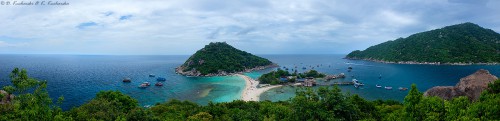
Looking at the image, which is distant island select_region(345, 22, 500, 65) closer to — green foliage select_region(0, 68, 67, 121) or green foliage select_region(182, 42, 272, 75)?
green foliage select_region(182, 42, 272, 75)

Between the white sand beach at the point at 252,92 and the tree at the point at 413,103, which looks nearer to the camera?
the tree at the point at 413,103

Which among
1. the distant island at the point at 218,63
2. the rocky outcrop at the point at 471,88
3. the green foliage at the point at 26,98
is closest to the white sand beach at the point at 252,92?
the distant island at the point at 218,63

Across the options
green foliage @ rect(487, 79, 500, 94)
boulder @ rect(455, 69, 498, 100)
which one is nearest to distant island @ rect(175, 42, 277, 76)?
boulder @ rect(455, 69, 498, 100)

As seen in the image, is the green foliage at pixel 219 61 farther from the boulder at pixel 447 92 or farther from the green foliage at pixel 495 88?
the green foliage at pixel 495 88

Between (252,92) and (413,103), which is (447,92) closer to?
(413,103)

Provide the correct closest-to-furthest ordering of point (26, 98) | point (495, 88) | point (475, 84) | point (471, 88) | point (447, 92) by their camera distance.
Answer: point (26, 98) → point (495, 88) → point (475, 84) → point (471, 88) → point (447, 92)

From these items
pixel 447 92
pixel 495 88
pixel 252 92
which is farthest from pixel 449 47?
pixel 495 88

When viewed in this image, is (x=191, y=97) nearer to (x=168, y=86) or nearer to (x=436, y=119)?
(x=168, y=86)
